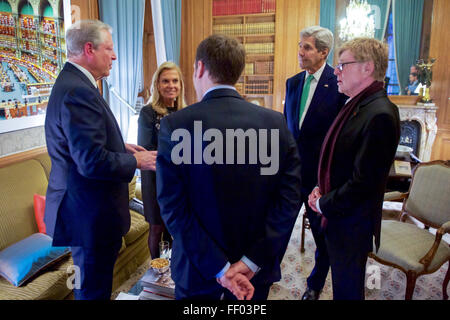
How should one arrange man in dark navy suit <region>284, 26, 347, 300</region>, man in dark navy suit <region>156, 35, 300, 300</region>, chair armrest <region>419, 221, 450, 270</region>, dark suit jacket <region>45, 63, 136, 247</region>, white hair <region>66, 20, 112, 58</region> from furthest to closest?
man in dark navy suit <region>284, 26, 347, 300</region>, chair armrest <region>419, 221, 450, 270</region>, white hair <region>66, 20, 112, 58</region>, dark suit jacket <region>45, 63, 136, 247</region>, man in dark navy suit <region>156, 35, 300, 300</region>

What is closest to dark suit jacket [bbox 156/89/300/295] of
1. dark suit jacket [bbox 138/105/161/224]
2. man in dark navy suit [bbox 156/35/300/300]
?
man in dark navy suit [bbox 156/35/300/300]

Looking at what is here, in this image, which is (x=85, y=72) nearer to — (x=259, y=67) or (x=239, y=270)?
(x=239, y=270)

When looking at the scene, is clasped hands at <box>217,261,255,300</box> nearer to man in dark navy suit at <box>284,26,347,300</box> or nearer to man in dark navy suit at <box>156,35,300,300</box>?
man in dark navy suit at <box>156,35,300,300</box>

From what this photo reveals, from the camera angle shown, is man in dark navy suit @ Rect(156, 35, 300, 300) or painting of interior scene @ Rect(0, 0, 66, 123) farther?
painting of interior scene @ Rect(0, 0, 66, 123)

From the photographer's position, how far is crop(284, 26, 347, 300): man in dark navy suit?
6.92ft

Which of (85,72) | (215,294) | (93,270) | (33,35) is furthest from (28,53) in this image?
(215,294)

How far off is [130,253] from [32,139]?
1.15 m

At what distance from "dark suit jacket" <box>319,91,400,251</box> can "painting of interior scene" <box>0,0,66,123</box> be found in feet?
7.04

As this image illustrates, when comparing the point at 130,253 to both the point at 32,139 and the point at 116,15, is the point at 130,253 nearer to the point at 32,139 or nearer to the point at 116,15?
the point at 32,139

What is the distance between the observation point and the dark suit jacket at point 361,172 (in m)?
1.46

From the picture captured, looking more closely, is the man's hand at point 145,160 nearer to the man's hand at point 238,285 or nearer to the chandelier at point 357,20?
the man's hand at point 238,285

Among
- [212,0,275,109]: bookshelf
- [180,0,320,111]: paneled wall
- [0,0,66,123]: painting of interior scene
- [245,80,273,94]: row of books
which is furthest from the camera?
[245,80,273,94]: row of books

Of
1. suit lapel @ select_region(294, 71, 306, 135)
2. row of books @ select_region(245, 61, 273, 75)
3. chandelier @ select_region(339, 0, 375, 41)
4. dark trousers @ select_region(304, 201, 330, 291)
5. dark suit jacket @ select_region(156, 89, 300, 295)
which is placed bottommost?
dark trousers @ select_region(304, 201, 330, 291)

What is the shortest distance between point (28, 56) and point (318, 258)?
7.99 feet
